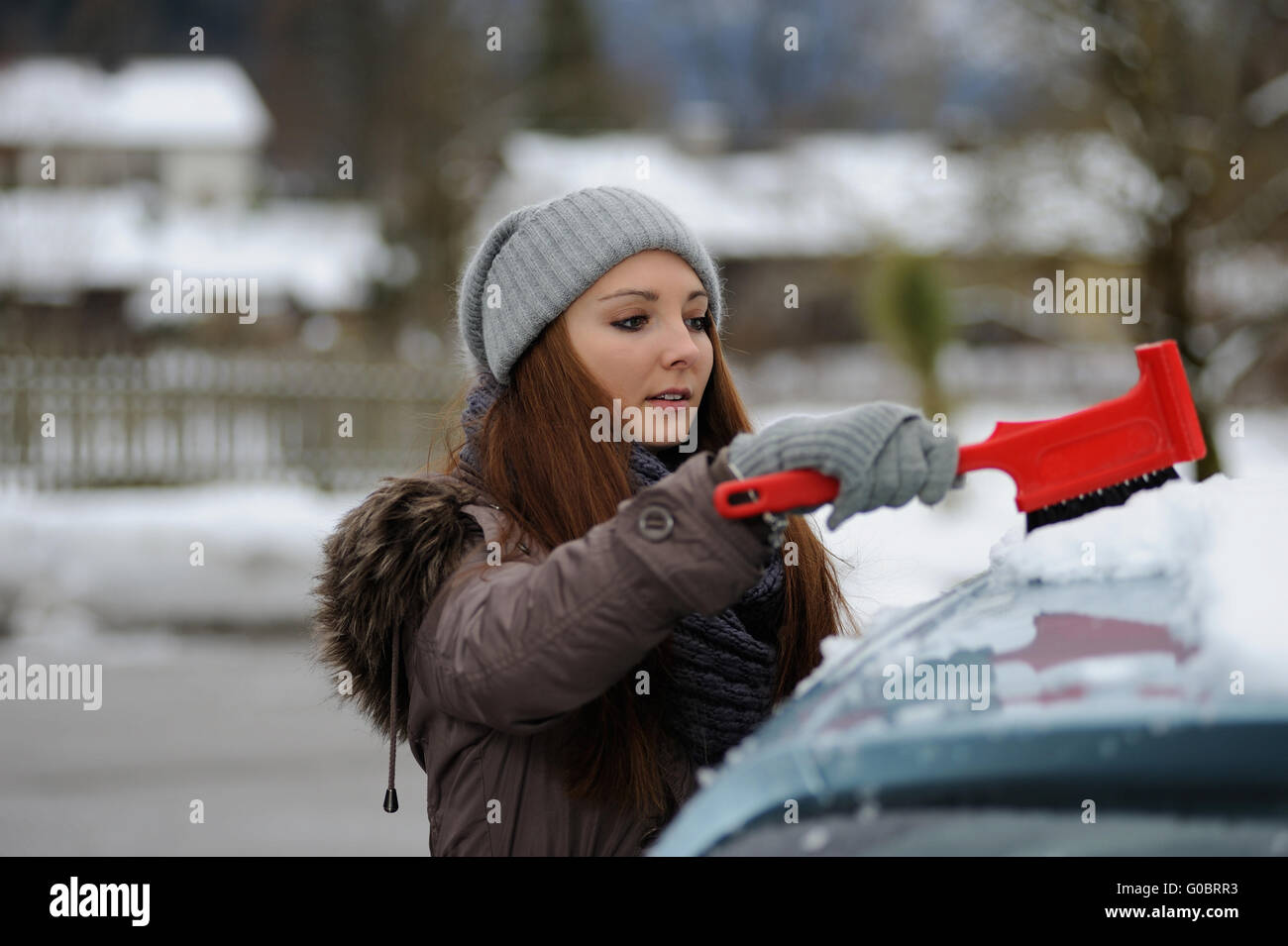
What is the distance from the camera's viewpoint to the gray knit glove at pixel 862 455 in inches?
54.5

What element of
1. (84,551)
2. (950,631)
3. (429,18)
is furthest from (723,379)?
(429,18)

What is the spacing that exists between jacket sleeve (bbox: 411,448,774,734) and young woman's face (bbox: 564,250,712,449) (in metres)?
0.42


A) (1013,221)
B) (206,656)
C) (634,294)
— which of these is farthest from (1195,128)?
(634,294)

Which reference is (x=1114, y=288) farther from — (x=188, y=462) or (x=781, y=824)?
(x=781, y=824)

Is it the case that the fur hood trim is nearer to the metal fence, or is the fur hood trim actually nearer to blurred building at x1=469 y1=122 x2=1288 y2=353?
blurred building at x1=469 y1=122 x2=1288 y2=353

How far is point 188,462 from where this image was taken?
40.2 ft

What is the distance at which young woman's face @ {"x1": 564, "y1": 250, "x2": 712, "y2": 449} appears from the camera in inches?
74.4

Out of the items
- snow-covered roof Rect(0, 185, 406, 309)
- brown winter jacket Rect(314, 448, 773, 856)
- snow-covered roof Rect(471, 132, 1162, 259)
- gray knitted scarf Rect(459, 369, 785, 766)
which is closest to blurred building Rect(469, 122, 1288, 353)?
snow-covered roof Rect(471, 132, 1162, 259)

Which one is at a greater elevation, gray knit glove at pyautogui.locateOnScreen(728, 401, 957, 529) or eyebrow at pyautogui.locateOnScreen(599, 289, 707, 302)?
eyebrow at pyautogui.locateOnScreen(599, 289, 707, 302)

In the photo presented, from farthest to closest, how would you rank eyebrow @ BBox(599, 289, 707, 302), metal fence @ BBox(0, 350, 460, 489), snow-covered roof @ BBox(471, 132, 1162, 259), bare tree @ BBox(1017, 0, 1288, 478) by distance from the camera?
metal fence @ BBox(0, 350, 460, 489), snow-covered roof @ BBox(471, 132, 1162, 259), bare tree @ BBox(1017, 0, 1288, 478), eyebrow @ BBox(599, 289, 707, 302)

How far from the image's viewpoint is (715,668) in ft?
5.94

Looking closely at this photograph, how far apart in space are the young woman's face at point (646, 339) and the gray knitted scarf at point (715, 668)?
0.24 ft

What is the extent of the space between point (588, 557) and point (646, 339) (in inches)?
20.6

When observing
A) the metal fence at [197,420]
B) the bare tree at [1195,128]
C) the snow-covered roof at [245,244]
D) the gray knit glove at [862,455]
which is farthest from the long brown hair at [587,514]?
the snow-covered roof at [245,244]
